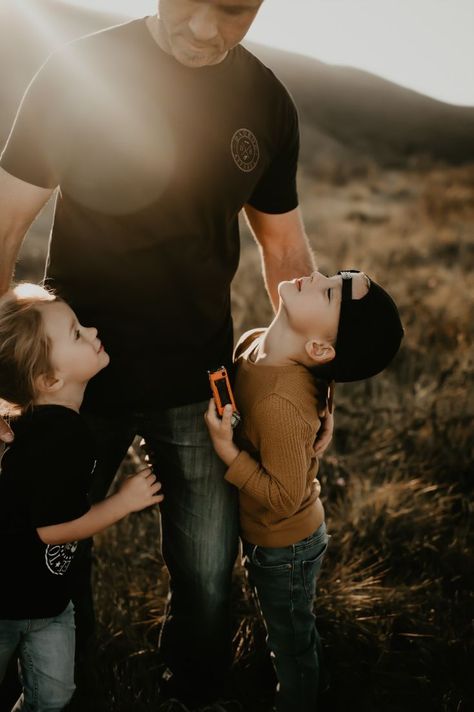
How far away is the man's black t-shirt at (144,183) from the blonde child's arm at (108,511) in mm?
263

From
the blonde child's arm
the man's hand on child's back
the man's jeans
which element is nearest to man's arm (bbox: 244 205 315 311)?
the man's jeans

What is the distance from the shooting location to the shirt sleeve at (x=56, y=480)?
1.81 metres

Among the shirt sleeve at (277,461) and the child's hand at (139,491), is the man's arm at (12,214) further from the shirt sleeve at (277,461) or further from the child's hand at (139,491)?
the shirt sleeve at (277,461)

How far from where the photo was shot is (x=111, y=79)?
6.48 ft

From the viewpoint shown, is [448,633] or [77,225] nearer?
[77,225]

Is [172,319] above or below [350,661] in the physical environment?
above

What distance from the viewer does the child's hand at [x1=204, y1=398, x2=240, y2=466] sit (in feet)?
6.55

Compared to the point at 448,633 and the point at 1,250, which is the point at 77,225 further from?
the point at 448,633

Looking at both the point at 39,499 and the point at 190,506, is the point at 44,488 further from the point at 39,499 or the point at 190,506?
the point at 190,506

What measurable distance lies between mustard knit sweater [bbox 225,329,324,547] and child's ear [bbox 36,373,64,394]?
23.5 inches

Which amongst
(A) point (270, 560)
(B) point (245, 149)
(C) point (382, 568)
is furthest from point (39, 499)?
(C) point (382, 568)

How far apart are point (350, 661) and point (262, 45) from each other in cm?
3847

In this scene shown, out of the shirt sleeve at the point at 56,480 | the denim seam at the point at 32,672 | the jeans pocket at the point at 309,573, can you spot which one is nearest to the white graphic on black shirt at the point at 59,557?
the shirt sleeve at the point at 56,480

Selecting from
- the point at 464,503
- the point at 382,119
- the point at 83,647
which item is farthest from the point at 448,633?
the point at 382,119
